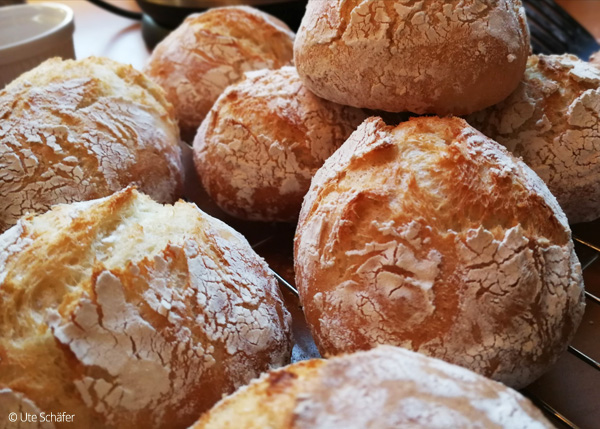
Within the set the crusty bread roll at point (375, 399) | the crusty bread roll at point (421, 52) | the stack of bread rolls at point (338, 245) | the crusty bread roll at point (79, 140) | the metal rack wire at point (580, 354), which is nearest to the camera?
the crusty bread roll at point (375, 399)

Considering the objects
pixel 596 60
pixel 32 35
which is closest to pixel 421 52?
pixel 596 60

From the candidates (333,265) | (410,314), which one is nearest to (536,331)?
(410,314)

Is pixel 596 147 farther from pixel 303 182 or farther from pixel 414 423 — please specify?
pixel 414 423

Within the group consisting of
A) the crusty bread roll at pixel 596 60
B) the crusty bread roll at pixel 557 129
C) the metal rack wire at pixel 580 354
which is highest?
the crusty bread roll at pixel 596 60

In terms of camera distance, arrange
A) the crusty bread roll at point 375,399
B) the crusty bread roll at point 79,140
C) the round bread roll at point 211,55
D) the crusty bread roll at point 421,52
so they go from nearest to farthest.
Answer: the crusty bread roll at point 375,399 → the crusty bread roll at point 421,52 → the crusty bread roll at point 79,140 → the round bread roll at point 211,55

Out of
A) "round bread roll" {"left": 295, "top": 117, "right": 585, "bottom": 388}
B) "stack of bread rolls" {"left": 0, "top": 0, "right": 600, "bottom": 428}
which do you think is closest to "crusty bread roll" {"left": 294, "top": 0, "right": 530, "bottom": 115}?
"stack of bread rolls" {"left": 0, "top": 0, "right": 600, "bottom": 428}

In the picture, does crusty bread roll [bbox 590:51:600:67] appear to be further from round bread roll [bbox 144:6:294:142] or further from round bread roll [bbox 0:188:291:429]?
round bread roll [bbox 0:188:291:429]

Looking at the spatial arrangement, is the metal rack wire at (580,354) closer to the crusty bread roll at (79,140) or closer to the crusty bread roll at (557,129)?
the crusty bread roll at (557,129)

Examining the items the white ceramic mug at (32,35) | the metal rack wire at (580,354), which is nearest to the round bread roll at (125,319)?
the metal rack wire at (580,354)
